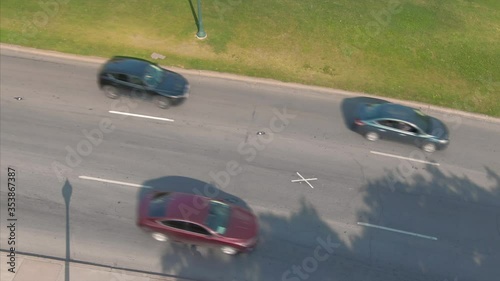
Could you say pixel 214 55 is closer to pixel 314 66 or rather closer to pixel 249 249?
pixel 314 66

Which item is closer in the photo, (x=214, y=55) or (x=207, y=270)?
(x=207, y=270)

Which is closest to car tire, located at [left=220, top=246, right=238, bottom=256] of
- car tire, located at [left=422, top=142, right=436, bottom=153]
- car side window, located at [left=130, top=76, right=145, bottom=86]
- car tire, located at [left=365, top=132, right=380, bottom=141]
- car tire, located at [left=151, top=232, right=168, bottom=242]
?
car tire, located at [left=151, top=232, right=168, bottom=242]

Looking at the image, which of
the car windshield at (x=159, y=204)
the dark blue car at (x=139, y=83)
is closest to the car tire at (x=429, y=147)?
the dark blue car at (x=139, y=83)

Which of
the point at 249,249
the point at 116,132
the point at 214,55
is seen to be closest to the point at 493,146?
the point at 249,249

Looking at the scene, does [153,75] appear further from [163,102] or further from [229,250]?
[229,250]

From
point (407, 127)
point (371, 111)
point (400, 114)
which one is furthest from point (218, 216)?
point (400, 114)

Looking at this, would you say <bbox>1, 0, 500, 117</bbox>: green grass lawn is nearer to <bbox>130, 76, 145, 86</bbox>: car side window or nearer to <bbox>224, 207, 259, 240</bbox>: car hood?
<bbox>130, 76, 145, 86</bbox>: car side window

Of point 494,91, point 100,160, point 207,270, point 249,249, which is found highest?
point 494,91
